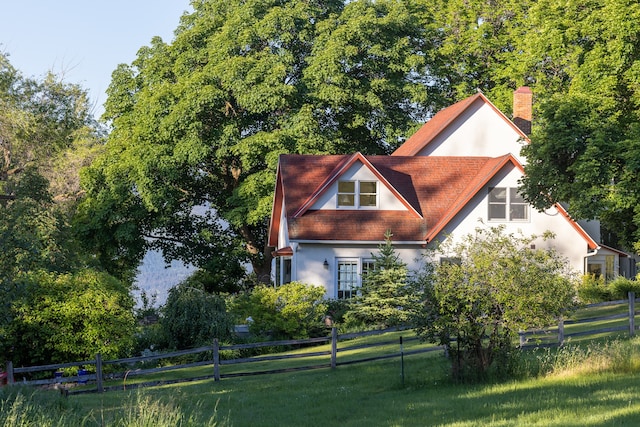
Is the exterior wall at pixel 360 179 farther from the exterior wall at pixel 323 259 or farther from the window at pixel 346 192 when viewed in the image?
the exterior wall at pixel 323 259

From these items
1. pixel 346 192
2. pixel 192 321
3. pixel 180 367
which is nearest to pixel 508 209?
pixel 346 192

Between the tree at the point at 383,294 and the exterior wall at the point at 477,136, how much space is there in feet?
34.9

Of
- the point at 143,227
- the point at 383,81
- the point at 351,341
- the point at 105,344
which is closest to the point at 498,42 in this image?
the point at 383,81

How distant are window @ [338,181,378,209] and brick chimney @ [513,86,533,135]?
10154mm

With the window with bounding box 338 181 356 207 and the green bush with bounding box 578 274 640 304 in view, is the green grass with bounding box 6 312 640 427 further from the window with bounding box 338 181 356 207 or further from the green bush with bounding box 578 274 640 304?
the window with bounding box 338 181 356 207

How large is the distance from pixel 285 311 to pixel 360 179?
8753 millimetres

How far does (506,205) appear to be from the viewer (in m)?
37.2

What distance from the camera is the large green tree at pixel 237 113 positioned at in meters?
43.6

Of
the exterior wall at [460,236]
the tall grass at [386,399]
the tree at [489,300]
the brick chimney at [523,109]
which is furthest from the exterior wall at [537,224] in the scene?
the tree at [489,300]

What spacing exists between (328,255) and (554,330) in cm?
1279

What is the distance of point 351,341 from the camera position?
92.1 feet

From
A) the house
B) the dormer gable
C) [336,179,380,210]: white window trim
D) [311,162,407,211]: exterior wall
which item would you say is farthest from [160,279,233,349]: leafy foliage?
[336,179,380,210]: white window trim

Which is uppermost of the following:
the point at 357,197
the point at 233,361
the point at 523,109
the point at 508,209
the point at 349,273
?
the point at 523,109

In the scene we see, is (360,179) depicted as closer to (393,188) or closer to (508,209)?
(393,188)
